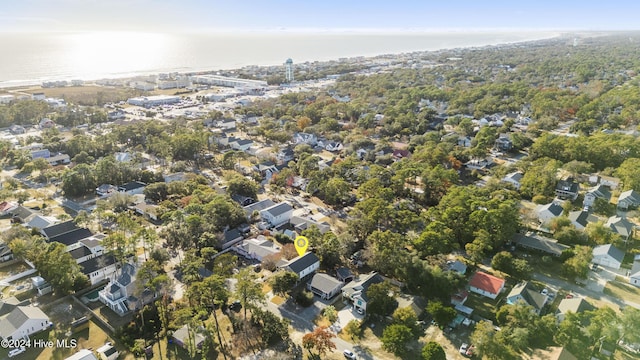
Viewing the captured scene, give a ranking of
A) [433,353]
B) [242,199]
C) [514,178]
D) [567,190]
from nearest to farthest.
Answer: [433,353] < [242,199] < [567,190] < [514,178]

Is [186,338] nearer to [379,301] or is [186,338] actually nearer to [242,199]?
[379,301]

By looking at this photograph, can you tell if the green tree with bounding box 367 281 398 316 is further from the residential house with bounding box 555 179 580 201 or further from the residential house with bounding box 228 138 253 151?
the residential house with bounding box 228 138 253 151

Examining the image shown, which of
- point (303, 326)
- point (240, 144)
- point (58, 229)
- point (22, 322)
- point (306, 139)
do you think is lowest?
point (303, 326)

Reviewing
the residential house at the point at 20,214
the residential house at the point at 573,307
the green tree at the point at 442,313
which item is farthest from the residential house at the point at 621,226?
the residential house at the point at 20,214

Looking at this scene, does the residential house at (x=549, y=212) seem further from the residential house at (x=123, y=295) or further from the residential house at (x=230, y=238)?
the residential house at (x=123, y=295)

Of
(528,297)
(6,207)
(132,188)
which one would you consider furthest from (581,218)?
(6,207)
